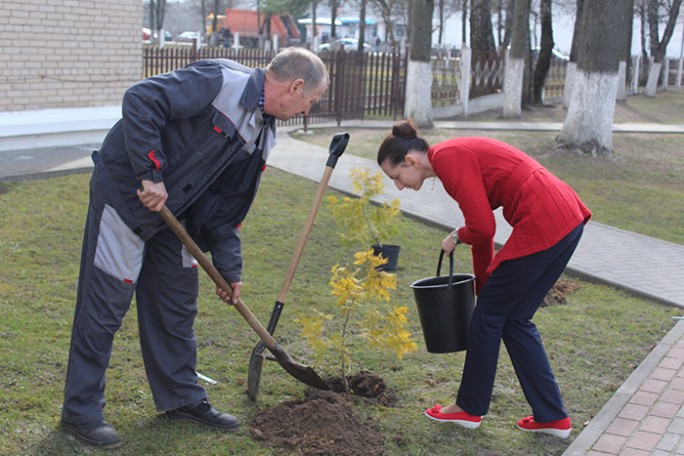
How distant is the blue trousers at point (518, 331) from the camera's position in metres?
3.64

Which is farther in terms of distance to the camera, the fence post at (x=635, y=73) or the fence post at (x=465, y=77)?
the fence post at (x=635, y=73)

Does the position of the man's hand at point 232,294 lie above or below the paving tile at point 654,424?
above

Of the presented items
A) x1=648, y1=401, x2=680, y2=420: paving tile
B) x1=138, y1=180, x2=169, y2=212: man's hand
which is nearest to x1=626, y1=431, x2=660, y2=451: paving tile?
x1=648, y1=401, x2=680, y2=420: paving tile

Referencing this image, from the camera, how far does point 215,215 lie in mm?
3643

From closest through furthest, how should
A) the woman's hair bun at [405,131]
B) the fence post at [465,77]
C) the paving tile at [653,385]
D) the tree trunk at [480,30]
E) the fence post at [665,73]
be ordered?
the woman's hair bun at [405,131], the paving tile at [653,385], the fence post at [465,77], the tree trunk at [480,30], the fence post at [665,73]

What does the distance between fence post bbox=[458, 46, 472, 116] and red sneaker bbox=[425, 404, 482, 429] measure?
58.4 ft

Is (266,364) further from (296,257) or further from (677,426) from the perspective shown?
(677,426)

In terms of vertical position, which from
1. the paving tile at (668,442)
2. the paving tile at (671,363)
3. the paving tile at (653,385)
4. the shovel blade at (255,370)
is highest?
the shovel blade at (255,370)

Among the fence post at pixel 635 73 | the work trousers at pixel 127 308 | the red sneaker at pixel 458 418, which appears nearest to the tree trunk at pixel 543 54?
the fence post at pixel 635 73

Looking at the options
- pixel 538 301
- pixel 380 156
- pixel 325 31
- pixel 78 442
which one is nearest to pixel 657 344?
pixel 538 301

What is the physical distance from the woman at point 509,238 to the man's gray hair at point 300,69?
0.50m

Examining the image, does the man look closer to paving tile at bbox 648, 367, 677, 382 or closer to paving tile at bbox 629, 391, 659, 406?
paving tile at bbox 629, 391, 659, 406

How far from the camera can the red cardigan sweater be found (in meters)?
3.54

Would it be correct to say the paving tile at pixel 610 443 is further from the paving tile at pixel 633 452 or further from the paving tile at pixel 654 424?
the paving tile at pixel 654 424
